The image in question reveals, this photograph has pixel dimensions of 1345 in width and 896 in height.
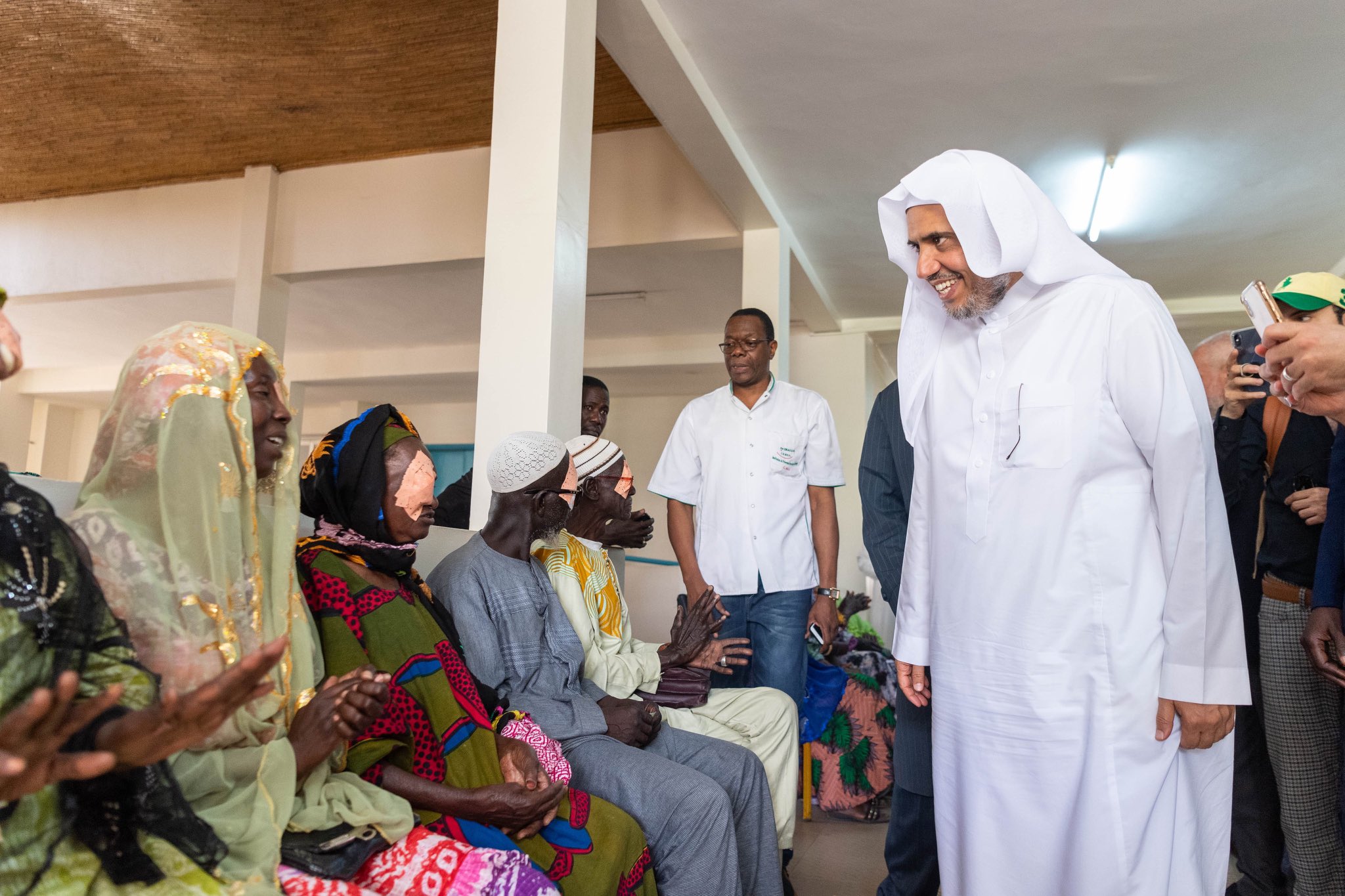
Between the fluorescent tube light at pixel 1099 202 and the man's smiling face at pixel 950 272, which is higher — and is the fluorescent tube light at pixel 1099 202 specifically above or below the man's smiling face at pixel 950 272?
above

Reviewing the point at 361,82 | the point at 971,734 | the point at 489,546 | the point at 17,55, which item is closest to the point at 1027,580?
the point at 971,734

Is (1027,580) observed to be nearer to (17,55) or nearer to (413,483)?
(413,483)

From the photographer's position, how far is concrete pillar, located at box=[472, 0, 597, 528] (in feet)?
9.66

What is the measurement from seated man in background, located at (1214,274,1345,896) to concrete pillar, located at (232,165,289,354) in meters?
5.88

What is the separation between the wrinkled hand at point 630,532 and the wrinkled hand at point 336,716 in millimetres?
1695

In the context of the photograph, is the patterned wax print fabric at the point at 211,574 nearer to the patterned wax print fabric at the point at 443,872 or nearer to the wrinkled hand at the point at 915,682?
the patterned wax print fabric at the point at 443,872

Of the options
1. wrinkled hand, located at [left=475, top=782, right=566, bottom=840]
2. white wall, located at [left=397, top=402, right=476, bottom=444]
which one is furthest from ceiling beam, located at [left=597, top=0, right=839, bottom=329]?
white wall, located at [left=397, top=402, right=476, bottom=444]

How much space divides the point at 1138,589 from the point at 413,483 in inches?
56.4

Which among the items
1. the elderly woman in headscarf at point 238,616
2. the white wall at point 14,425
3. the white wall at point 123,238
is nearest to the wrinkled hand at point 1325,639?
the elderly woman in headscarf at point 238,616

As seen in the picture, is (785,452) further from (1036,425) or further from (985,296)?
(1036,425)

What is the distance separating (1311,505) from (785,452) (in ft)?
5.74

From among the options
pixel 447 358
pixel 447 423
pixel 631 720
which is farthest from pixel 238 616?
pixel 447 423

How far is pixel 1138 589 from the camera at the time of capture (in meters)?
1.72

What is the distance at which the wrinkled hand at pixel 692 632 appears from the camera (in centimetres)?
287
